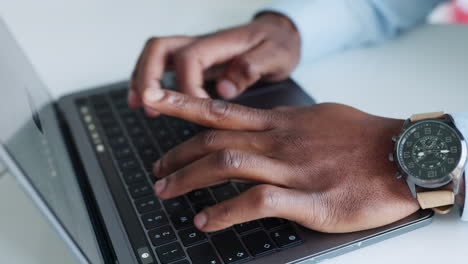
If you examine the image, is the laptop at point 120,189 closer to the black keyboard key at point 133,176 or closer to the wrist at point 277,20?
the black keyboard key at point 133,176

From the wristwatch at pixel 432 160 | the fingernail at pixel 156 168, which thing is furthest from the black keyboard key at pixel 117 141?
the wristwatch at pixel 432 160

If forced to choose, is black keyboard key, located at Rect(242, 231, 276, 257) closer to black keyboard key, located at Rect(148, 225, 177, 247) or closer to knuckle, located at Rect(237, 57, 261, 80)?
black keyboard key, located at Rect(148, 225, 177, 247)

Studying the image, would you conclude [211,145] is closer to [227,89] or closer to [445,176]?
[227,89]

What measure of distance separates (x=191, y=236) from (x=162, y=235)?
0.04 meters

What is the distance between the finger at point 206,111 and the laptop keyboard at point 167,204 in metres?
0.10

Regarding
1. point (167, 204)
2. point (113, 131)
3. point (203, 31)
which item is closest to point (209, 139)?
point (167, 204)

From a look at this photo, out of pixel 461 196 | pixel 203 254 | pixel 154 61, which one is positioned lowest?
pixel 461 196

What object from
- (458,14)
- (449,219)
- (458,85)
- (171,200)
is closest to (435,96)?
(458,85)

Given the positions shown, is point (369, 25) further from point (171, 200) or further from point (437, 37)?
point (171, 200)

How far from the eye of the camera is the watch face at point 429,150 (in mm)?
740

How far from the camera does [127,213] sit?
0.81 metres

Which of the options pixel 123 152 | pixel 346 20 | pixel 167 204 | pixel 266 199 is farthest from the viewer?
pixel 346 20

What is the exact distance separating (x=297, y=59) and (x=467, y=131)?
1.32 ft

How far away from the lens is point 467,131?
30.5 inches
